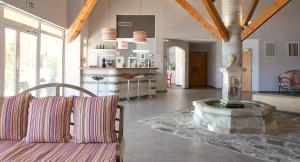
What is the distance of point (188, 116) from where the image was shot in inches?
263

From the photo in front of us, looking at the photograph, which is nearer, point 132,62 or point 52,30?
point 52,30

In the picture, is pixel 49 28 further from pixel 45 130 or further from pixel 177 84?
pixel 177 84

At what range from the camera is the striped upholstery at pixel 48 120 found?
261 centimetres

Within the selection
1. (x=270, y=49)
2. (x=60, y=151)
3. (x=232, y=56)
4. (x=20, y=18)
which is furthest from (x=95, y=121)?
(x=270, y=49)

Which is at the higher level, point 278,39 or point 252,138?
point 278,39

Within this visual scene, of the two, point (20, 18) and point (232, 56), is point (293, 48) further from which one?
point (20, 18)

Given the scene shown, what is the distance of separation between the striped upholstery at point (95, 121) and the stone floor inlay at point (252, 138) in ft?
7.30

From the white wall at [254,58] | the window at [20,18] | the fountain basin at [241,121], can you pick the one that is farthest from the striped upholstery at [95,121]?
the white wall at [254,58]

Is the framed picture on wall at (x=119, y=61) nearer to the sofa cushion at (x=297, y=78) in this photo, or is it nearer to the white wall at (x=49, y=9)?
the white wall at (x=49, y=9)

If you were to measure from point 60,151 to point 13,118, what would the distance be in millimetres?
651

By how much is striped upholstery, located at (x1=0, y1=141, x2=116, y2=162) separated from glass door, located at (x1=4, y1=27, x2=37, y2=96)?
442 centimetres

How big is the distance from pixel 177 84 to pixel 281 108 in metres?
10.0

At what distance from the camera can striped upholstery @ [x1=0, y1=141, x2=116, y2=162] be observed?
223 centimetres

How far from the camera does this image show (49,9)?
27.3 ft
